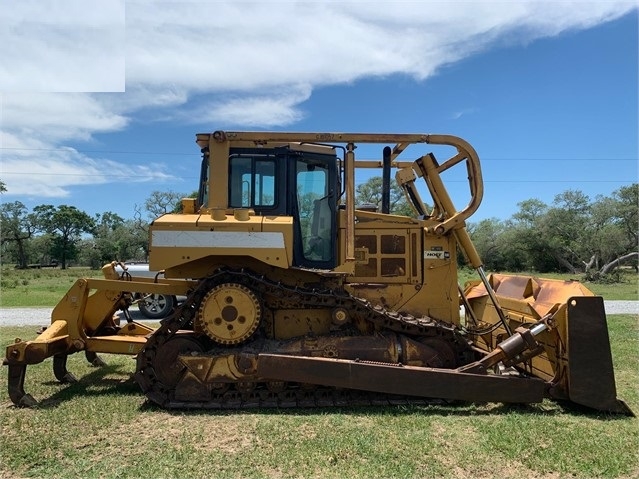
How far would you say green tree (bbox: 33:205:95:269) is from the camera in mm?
69438

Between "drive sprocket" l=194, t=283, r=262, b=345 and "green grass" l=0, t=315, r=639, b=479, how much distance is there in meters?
0.99

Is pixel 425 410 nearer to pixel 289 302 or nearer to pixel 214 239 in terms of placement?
pixel 289 302

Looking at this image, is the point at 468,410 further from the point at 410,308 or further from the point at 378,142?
the point at 378,142

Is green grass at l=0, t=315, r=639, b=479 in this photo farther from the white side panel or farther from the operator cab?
the operator cab

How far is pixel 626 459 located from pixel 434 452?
173 centimetres

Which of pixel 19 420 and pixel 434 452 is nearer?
pixel 434 452

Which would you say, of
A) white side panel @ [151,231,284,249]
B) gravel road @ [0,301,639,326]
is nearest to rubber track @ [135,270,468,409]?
white side panel @ [151,231,284,249]

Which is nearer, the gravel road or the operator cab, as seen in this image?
the operator cab

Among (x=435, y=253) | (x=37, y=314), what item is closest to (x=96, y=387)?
(x=435, y=253)

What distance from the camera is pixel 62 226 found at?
71.1m

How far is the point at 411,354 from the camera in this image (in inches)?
251

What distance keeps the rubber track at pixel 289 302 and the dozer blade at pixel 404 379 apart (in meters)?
0.28

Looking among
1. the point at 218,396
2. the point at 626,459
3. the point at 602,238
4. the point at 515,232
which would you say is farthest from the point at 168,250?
the point at 515,232

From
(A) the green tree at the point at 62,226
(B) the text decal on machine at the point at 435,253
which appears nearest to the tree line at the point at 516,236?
(A) the green tree at the point at 62,226
